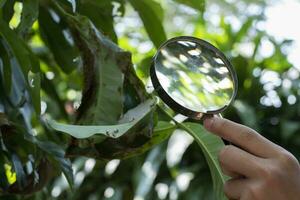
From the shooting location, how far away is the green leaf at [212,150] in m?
0.57

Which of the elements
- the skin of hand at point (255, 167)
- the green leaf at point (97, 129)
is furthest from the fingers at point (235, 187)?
the green leaf at point (97, 129)

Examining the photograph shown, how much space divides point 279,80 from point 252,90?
74mm

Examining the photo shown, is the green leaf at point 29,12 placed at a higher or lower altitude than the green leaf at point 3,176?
higher

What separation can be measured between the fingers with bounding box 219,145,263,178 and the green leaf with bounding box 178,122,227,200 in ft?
0.34

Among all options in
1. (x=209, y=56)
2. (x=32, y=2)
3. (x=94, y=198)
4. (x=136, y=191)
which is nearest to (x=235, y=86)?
(x=209, y=56)

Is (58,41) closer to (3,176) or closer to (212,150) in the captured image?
(3,176)

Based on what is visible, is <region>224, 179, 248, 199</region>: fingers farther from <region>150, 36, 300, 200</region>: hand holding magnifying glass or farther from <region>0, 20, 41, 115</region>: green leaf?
<region>0, 20, 41, 115</region>: green leaf

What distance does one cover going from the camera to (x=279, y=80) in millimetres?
1397

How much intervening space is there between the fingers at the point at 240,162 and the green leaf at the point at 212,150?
104 mm

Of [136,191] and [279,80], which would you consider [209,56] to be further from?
[279,80]

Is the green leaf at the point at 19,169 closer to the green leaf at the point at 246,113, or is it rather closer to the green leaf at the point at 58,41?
the green leaf at the point at 58,41

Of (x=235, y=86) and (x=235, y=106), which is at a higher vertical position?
(x=235, y=86)

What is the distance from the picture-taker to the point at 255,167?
0.44 metres

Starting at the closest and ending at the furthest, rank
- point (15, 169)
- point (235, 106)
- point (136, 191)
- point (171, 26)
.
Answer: point (15, 169) < point (136, 191) < point (235, 106) < point (171, 26)
